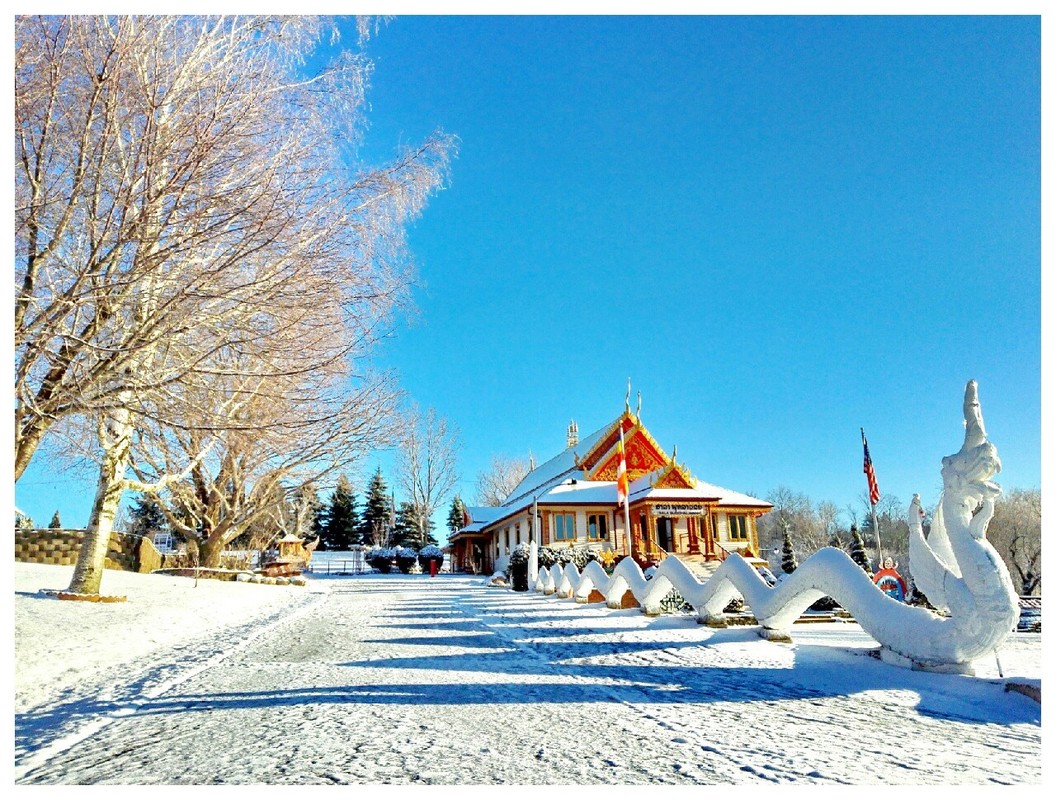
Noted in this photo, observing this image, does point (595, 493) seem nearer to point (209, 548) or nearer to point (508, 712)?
point (209, 548)

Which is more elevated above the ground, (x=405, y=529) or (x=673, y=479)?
(x=673, y=479)

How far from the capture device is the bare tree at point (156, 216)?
181 inches

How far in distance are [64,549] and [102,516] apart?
13013 mm

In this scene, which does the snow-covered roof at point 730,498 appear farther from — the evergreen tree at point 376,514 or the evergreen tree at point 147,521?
the evergreen tree at point 147,521

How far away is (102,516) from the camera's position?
11.4 m

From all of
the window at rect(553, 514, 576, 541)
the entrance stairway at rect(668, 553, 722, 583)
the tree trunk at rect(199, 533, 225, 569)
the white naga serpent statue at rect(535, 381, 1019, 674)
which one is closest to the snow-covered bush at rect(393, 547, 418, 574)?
the window at rect(553, 514, 576, 541)

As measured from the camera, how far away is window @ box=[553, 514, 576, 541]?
29.4m

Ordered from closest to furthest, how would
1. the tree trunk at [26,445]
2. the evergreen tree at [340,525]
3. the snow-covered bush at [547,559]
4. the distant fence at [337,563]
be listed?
the tree trunk at [26,445] → the snow-covered bush at [547,559] → the distant fence at [337,563] → the evergreen tree at [340,525]

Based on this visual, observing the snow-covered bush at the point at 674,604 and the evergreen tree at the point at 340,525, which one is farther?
the evergreen tree at the point at 340,525

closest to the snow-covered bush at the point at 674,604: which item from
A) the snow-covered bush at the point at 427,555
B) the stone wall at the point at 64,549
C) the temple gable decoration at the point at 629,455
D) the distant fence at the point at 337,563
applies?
the stone wall at the point at 64,549

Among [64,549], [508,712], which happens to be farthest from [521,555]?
[508,712]

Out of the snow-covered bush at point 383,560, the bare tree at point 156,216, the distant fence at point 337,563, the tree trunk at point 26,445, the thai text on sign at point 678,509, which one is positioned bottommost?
the distant fence at point 337,563

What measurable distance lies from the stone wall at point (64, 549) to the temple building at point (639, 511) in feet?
48.0

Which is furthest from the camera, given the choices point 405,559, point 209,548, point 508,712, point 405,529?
point 405,529
